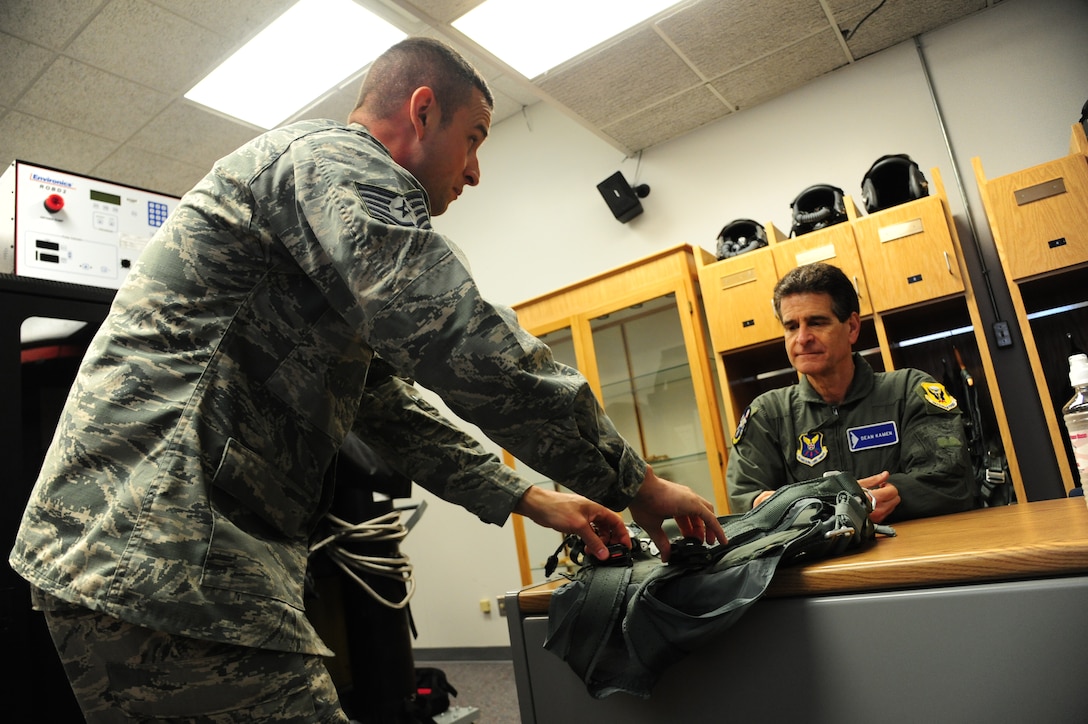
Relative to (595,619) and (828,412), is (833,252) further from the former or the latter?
(595,619)

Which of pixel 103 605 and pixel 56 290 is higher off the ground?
pixel 56 290

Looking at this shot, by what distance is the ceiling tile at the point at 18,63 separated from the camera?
3016 millimetres

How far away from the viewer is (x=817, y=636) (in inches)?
32.8

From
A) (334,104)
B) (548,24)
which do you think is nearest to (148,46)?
(334,104)

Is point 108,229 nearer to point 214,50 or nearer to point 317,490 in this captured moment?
point 317,490

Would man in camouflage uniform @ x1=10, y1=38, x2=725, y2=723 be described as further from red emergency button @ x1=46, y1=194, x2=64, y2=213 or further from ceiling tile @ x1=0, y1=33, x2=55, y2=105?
ceiling tile @ x1=0, y1=33, x2=55, y2=105

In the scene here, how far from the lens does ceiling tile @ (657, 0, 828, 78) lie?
111 inches

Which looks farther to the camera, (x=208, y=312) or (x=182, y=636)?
(x=208, y=312)

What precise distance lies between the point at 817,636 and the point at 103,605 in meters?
0.80

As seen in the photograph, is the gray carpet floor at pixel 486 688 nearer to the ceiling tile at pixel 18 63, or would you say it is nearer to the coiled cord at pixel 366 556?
the coiled cord at pixel 366 556

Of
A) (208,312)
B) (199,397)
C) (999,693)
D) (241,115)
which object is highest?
(241,115)

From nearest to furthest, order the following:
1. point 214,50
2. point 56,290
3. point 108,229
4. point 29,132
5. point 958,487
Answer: point 56,290, point 958,487, point 108,229, point 214,50, point 29,132

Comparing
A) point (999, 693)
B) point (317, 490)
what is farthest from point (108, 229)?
point (999, 693)

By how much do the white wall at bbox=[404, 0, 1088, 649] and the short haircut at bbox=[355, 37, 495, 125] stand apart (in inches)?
105
